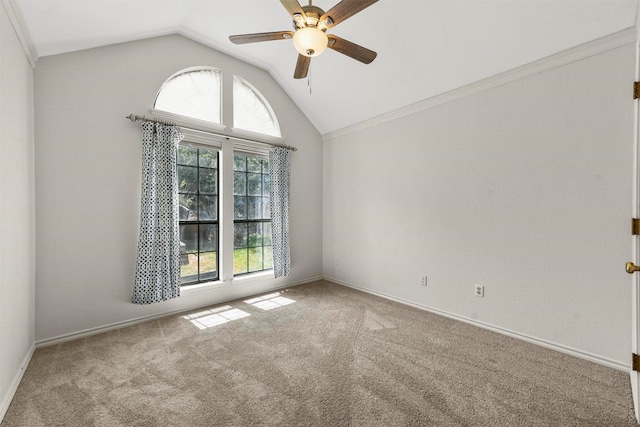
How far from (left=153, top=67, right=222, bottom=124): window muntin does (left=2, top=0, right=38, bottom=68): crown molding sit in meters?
1.00

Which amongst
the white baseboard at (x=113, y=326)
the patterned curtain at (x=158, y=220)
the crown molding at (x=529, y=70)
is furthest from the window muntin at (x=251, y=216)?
the crown molding at (x=529, y=70)

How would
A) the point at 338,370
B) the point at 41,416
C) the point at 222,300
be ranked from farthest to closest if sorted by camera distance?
the point at 222,300 < the point at 338,370 < the point at 41,416

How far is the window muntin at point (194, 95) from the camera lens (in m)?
3.27

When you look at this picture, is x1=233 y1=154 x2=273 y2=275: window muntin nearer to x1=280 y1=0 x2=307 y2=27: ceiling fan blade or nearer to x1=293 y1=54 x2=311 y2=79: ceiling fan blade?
x1=293 y1=54 x2=311 y2=79: ceiling fan blade

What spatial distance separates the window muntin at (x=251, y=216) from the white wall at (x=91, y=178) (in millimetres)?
987

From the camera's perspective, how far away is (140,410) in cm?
170

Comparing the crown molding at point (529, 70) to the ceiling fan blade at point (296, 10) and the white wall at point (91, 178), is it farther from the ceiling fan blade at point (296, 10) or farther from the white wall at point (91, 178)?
the white wall at point (91, 178)

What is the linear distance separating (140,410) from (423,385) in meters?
1.89

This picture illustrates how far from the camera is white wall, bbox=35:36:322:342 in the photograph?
249cm

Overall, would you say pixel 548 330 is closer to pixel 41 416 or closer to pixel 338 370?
pixel 338 370

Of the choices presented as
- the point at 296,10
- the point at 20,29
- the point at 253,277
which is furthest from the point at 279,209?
the point at 20,29

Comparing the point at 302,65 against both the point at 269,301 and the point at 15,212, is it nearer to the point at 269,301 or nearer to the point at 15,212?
the point at 15,212

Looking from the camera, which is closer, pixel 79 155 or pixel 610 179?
pixel 610 179

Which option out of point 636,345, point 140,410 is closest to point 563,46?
point 636,345
